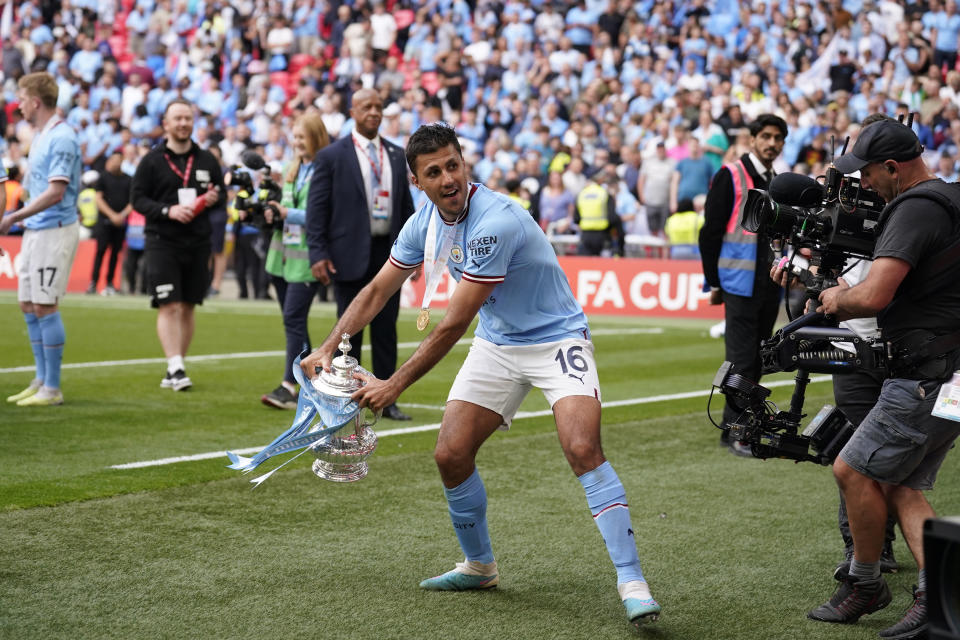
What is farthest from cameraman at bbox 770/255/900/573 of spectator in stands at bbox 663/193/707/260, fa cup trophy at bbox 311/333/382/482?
spectator in stands at bbox 663/193/707/260

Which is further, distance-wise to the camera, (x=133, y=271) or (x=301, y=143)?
(x=133, y=271)

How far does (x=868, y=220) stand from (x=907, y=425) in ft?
2.80

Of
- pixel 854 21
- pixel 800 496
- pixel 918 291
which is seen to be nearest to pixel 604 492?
pixel 918 291

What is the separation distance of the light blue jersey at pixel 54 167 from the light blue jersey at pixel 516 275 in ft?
17.3

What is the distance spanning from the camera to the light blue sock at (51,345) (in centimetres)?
991

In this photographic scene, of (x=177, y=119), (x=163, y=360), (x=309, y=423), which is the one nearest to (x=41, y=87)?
(x=177, y=119)

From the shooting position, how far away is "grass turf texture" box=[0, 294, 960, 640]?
506 cm

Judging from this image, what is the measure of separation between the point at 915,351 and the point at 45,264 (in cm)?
717

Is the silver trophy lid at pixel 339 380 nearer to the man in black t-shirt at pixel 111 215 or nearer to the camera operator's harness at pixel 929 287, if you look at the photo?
the camera operator's harness at pixel 929 287

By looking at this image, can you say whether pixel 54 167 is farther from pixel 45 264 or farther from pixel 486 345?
pixel 486 345

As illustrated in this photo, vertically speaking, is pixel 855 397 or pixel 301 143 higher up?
pixel 301 143

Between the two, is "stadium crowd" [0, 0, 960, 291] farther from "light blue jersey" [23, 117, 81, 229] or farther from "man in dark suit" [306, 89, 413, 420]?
"light blue jersey" [23, 117, 81, 229]

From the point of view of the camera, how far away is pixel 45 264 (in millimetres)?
9797

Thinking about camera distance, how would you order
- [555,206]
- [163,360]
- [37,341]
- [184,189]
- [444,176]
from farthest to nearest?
[555,206] → [163,360] → [184,189] → [37,341] → [444,176]
